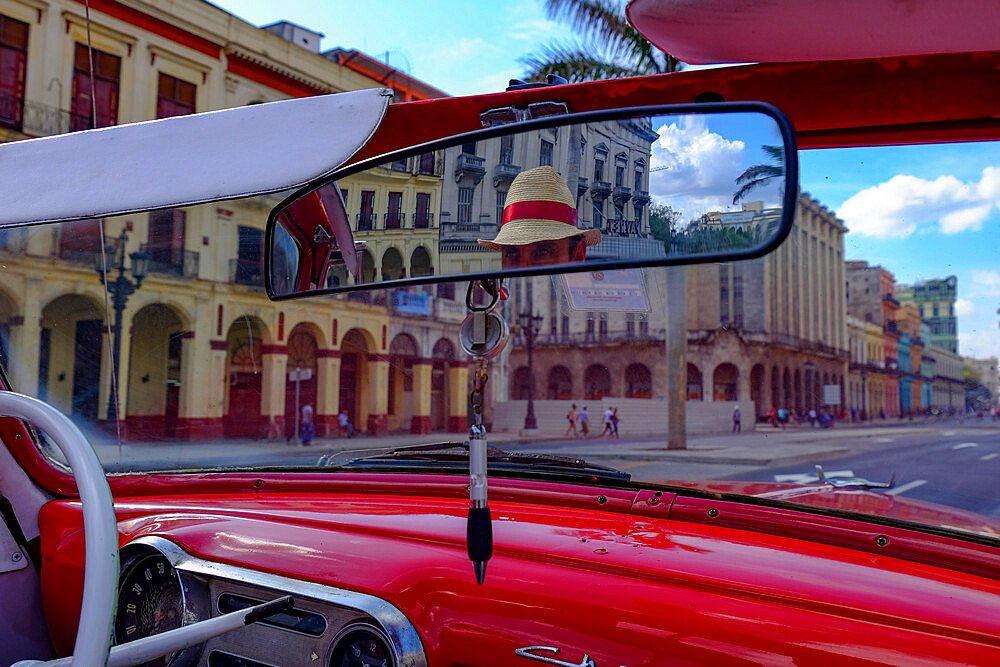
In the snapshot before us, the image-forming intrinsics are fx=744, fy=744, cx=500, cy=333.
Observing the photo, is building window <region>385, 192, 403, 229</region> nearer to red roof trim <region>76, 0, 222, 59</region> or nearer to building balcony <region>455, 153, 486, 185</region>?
building balcony <region>455, 153, 486, 185</region>

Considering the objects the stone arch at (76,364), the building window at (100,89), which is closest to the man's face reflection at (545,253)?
the stone arch at (76,364)

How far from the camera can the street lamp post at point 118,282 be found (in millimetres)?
2074

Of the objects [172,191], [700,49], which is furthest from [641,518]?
[172,191]

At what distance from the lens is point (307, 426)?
212 cm

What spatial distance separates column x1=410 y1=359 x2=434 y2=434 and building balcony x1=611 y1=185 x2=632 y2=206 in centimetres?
92

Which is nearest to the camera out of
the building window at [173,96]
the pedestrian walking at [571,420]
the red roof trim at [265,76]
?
the pedestrian walking at [571,420]

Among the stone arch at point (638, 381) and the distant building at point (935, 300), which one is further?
the stone arch at point (638, 381)

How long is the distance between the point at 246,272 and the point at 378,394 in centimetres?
50

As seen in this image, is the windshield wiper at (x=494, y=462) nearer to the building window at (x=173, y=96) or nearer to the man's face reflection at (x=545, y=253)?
the man's face reflection at (x=545, y=253)

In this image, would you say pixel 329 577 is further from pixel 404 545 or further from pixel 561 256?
pixel 561 256

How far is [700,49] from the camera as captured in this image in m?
1.35

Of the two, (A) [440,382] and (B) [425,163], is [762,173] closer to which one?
(B) [425,163]

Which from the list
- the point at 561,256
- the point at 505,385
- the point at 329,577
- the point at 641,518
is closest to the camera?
the point at 561,256

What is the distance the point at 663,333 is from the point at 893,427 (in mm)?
686
